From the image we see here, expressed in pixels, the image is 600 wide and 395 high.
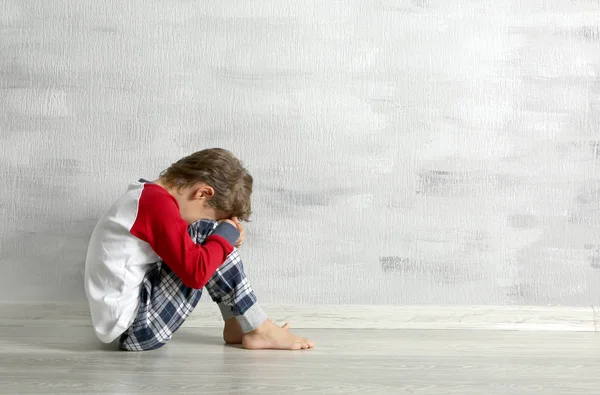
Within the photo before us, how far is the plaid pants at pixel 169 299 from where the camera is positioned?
5.38 ft

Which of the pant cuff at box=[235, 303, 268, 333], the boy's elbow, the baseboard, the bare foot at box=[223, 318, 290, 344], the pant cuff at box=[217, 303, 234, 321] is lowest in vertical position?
the baseboard

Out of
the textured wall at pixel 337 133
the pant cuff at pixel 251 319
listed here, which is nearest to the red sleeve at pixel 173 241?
the pant cuff at pixel 251 319

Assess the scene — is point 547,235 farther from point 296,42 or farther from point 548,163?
point 296,42

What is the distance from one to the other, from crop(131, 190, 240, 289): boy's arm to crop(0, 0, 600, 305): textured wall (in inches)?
20.3

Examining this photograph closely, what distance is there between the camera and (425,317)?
6.90 feet

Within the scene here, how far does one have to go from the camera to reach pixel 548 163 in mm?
2145

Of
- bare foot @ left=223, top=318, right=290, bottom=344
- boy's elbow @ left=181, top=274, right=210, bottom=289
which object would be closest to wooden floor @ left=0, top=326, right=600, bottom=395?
bare foot @ left=223, top=318, right=290, bottom=344

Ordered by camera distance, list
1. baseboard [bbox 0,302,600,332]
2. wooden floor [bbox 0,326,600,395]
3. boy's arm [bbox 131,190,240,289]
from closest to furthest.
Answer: wooden floor [bbox 0,326,600,395] → boy's arm [bbox 131,190,240,289] → baseboard [bbox 0,302,600,332]

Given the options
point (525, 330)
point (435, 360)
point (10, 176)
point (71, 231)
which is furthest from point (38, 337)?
point (525, 330)

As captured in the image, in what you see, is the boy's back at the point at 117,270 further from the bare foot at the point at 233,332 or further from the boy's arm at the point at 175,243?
the bare foot at the point at 233,332

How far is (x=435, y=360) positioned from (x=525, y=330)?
2.13ft

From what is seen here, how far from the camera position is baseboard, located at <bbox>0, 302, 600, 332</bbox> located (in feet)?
6.86

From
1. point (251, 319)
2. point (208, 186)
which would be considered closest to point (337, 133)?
point (208, 186)

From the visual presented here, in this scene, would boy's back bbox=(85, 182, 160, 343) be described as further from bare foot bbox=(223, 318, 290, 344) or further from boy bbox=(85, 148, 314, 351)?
bare foot bbox=(223, 318, 290, 344)
